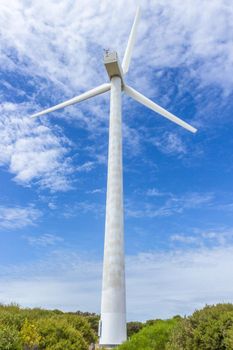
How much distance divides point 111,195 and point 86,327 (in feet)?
36.1

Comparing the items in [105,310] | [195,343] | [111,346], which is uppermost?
[105,310]

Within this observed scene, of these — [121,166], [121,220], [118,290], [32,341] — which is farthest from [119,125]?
[32,341]

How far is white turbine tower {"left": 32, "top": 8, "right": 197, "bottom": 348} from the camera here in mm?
29891

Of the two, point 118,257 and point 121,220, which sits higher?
point 121,220

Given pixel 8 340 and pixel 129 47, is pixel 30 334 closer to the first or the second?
pixel 8 340

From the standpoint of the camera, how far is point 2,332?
50.6ft

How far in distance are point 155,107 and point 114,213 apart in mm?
13260

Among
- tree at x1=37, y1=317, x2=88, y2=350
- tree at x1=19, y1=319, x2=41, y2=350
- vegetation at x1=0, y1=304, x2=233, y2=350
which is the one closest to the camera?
vegetation at x1=0, y1=304, x2=233, y2=350

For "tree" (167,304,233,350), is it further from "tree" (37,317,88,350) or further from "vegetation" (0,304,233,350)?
"tree" (37,317,88,350)

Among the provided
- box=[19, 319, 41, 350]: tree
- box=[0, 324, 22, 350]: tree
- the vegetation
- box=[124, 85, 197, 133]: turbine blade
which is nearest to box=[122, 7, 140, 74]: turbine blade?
box=[124, 85, 197, 133]: turbine blade

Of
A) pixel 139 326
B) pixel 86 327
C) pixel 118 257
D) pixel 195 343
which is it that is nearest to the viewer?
pixel 195 343

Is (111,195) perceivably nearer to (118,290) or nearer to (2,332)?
(118,290)

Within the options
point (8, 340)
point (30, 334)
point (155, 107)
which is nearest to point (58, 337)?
point (30, 334)

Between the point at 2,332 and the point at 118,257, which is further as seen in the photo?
the point at 118,257
